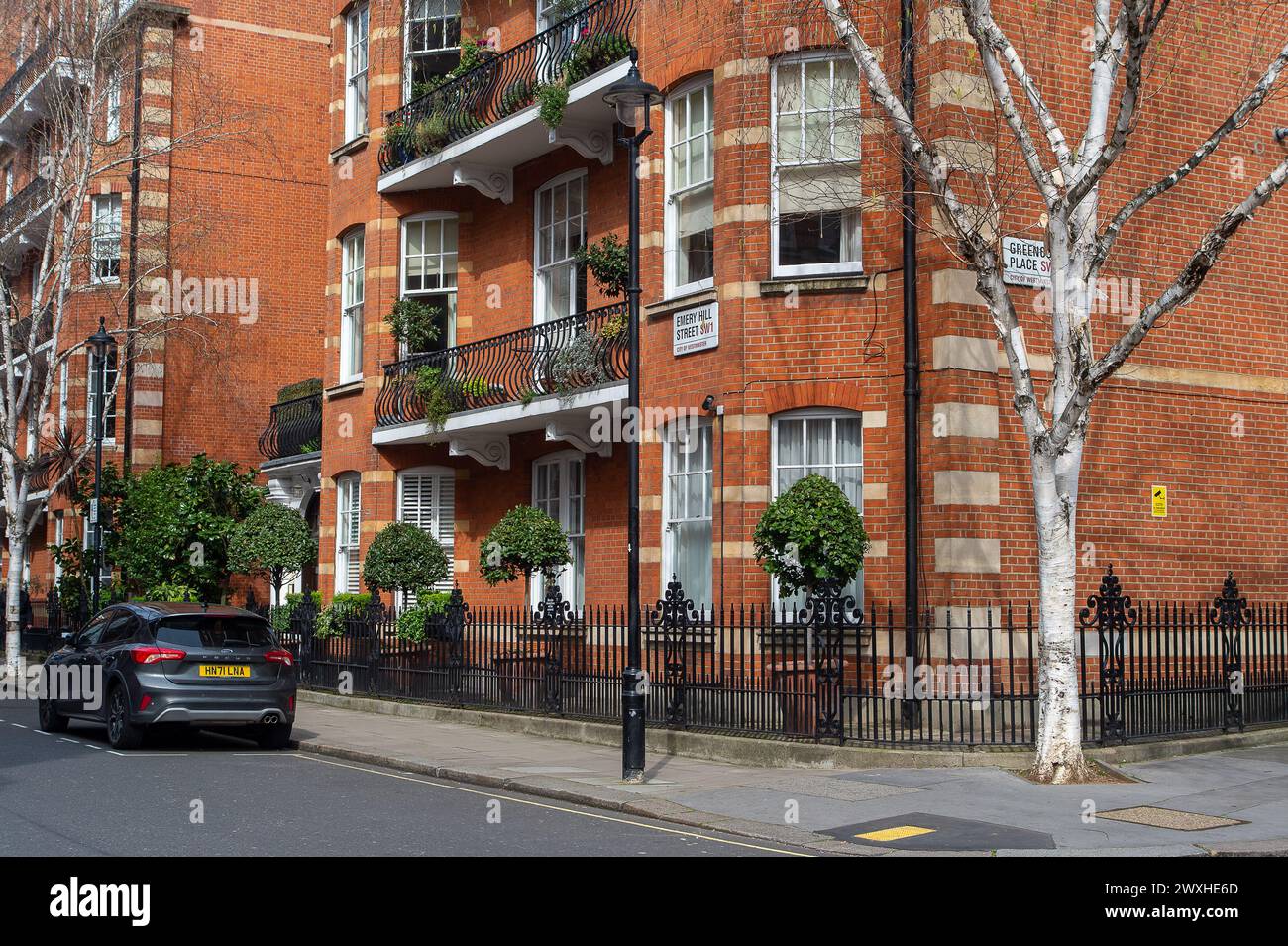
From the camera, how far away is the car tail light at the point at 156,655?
49.3 ft

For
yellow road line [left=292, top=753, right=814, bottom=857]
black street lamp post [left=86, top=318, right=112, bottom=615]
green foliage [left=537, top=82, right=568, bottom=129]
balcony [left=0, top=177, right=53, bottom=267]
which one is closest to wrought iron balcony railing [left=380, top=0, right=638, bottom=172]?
green foliage [left=537, top=82, right=568, bottom=129]

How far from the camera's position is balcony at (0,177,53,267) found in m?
28.8

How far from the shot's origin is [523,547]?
60.0ft

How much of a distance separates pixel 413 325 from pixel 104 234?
943cm

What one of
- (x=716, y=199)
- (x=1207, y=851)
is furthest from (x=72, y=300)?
(x=1207, y=851)

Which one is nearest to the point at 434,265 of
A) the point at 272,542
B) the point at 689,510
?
the point at 272,542

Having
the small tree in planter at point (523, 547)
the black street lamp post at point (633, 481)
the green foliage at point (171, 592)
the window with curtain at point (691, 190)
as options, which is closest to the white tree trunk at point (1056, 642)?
the black street lamp post at point (633, 481)

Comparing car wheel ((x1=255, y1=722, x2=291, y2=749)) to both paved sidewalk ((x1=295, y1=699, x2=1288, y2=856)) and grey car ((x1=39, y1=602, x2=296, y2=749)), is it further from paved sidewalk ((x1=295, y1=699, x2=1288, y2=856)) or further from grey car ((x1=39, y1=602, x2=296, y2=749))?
paved sidewalk ((x1=295, y1=699, x2=1288, y2=856))

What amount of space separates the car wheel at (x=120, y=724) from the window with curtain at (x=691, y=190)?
7933mm

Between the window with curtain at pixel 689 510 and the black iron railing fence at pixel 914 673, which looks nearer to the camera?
the black iron railing fence at pixel 914 673

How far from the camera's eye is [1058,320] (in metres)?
12.1

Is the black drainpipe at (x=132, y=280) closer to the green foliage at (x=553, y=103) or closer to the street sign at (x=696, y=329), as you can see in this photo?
the green foliage at (x=553, y=103)

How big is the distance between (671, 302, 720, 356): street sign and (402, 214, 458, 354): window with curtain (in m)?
7.46

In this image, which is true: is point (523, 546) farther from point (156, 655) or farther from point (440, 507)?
point (440, 507)
